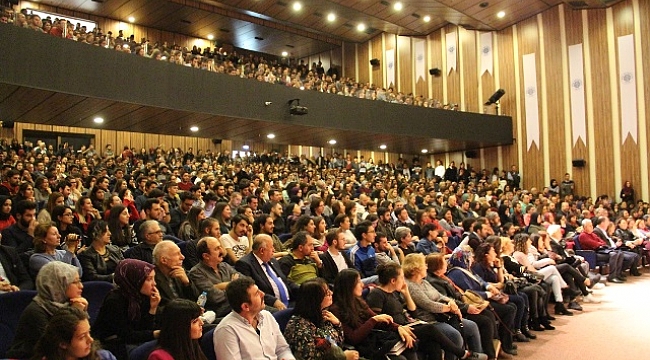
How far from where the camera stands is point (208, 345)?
8.45 feet

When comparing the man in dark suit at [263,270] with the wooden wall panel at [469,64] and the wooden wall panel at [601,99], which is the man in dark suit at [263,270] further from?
the wooden wall panel at [469,64]

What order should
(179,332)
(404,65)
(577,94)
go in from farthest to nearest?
(404,65)
(577,94)
(179,332)

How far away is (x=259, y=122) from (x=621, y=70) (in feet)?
28.1

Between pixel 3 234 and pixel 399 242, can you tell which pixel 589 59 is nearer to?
pixel 399 242

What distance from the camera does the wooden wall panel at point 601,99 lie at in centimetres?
1266

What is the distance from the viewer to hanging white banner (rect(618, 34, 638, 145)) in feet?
40.1

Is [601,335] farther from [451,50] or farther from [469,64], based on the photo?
[451,50]

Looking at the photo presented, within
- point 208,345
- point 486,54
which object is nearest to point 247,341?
point 208,345

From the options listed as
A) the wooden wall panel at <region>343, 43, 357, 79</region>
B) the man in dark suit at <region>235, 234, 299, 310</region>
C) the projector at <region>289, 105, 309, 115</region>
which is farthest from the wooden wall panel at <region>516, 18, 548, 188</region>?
the man in dark suit at <region>235, 234, 299, 310</region>

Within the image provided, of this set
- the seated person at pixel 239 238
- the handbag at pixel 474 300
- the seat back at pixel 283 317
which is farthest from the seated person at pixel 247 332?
the handbag at pixel 474 300

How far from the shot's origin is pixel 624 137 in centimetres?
1238

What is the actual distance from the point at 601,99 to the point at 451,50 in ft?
14.7

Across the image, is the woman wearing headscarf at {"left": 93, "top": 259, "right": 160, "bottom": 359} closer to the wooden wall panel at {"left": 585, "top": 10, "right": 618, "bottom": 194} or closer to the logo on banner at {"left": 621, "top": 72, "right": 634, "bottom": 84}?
the wooden wall panel at {"left": 585, "top": 10, "right": 618, "bottom": 194}

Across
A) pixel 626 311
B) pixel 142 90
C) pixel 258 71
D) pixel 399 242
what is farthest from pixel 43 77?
pixel 626 311
